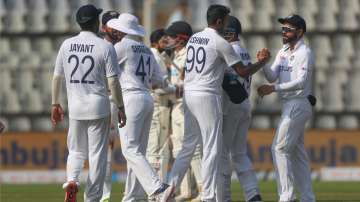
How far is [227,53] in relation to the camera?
1472cm

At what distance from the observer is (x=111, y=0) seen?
3625cm

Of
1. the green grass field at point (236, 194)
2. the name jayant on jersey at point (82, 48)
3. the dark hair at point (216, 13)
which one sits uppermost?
the dark hair at point (216, 13)

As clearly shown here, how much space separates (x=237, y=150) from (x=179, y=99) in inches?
123

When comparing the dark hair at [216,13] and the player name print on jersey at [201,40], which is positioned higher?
the dark hair at [216,13]

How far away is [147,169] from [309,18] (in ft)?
71.0

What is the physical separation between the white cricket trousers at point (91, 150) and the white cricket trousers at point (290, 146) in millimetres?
2332

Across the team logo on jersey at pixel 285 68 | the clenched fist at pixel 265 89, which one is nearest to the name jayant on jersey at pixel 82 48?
the clenched fist at pixel 265 89

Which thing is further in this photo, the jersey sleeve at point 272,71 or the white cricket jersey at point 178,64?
the white cricket jersey at point 178,64

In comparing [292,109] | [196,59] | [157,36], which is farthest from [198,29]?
[196,59]

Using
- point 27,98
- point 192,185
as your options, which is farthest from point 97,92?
point 27,98

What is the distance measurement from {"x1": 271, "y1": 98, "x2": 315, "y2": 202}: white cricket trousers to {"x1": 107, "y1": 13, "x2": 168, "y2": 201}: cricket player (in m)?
1.63

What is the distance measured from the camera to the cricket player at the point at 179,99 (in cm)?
1758

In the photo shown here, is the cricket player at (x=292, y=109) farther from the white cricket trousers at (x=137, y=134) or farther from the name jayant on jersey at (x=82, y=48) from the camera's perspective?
the name jayant on jersey at (x=82, y=48)

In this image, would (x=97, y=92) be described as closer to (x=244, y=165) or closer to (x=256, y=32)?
(x=244, y=165)
